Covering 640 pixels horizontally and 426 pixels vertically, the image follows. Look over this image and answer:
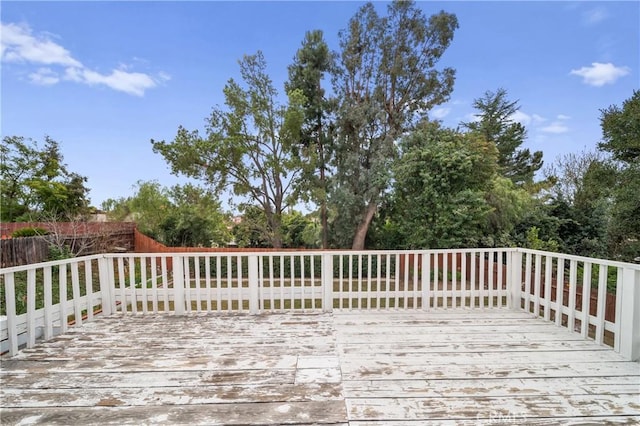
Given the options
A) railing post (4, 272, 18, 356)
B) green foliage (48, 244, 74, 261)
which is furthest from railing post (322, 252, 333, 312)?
green foliage (48, 244, 74, 261)

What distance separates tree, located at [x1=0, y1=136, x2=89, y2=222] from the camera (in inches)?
559

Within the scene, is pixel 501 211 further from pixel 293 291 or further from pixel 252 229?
pixel 252 229

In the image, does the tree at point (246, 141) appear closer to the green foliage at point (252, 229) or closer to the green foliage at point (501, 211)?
the green foliage at point (252, 229)

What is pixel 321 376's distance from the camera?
6.27 feet

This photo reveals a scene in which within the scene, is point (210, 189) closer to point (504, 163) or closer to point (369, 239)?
point (369, 239)

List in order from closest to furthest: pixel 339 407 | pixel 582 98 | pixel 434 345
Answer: pixel 339 407 → pixel 434 345 → pixel 582 98

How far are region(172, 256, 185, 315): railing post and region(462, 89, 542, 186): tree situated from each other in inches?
552

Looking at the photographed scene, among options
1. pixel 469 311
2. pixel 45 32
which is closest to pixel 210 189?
pixel 45 32

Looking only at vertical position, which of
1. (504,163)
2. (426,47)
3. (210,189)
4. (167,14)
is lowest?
(210,189)

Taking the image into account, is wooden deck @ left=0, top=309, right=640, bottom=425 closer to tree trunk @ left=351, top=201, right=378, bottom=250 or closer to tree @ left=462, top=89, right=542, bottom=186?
tree trunk @ left=351, top=201, right=378, bottom=250

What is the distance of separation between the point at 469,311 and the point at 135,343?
10.7ft

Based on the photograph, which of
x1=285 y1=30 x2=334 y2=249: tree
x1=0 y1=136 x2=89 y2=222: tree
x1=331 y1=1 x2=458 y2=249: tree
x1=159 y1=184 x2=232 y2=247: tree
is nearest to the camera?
x1=331 y1=1 x2=458 y2=249: tree

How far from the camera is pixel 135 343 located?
251cm

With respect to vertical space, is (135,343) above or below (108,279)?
below
